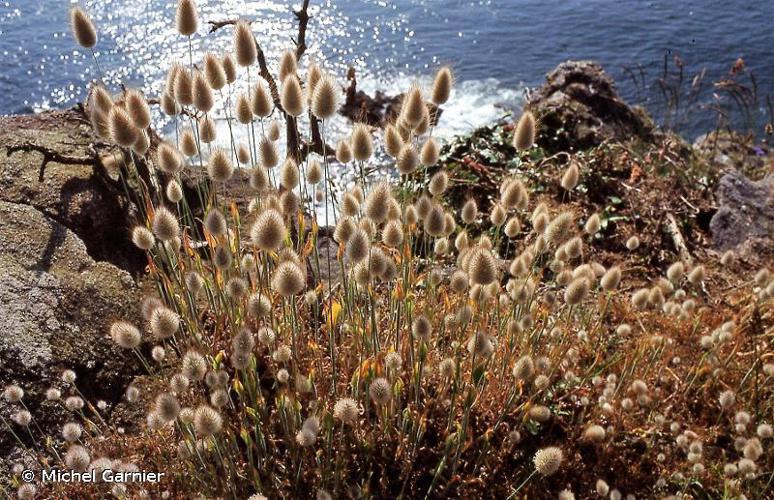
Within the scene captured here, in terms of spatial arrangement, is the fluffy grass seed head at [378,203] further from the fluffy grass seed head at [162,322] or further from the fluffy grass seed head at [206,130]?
the fluffy grass seed head at [206,130]

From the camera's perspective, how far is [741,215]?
→ 464 cm

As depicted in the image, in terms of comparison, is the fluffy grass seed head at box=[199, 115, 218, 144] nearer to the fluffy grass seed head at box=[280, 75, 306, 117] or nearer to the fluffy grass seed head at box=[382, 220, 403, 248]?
the fluffy grass seed head at box=[280, 75, 306, 117]

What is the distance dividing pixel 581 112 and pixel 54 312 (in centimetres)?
467

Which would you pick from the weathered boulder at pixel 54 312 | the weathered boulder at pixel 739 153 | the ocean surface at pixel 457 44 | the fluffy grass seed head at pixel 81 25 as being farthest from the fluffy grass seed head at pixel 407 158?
the ocean surface at pixel 457 44

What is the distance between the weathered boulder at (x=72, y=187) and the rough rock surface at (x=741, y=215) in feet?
12.6

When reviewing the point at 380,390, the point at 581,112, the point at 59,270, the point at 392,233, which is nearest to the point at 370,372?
the point at 380,390

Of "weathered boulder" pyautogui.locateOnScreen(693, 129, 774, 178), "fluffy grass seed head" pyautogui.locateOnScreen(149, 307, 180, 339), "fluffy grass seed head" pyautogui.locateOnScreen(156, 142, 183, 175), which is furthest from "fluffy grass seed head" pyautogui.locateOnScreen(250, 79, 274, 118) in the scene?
"weathered boulder" pyautogui.locateOnScreen(693, 129, 774, 178)

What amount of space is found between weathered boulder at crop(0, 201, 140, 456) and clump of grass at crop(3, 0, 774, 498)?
8 cm

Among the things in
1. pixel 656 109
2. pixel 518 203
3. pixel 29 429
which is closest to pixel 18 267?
pixel 29 429

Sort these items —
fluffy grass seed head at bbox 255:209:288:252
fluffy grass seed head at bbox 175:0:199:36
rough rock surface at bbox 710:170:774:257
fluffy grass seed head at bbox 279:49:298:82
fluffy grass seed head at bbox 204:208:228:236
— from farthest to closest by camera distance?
rough rock surface at bbox 710:170:774:257 < fluffy grass seed head at bbox 279:49:298:82 < fluffy grass seed head at bbox 175:0:199:36 < fluffy grass seed head at bbox 204:208:228:236 < fluffy grass seed head at bbox 255:209:288:252

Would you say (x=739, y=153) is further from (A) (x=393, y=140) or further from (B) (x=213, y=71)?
(B) (x=213, y=71)

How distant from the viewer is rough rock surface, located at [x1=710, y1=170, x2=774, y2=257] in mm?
4527

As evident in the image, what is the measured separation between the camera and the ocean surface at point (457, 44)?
878 cm

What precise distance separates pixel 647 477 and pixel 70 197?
2.93 m
